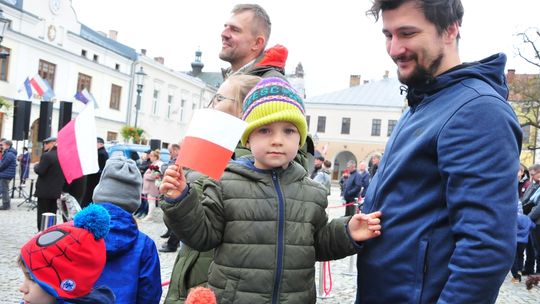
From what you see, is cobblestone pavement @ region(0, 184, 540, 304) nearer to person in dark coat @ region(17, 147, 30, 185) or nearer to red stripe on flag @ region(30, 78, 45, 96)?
person in dark coat @ region(17, 147, 30, 185)

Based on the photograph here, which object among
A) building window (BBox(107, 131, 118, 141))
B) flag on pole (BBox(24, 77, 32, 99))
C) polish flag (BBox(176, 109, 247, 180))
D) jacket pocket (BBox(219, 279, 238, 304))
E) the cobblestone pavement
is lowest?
the cobblestone pavement

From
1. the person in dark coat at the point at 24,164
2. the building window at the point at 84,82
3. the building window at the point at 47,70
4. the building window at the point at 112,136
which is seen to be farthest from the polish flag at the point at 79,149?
the building window at the point at 112,136

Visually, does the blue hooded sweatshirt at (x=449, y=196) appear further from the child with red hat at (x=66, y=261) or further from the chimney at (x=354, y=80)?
the chimney at (x=354, y=80)

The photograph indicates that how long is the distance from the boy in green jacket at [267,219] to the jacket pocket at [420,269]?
213mm

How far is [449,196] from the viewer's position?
1.61m

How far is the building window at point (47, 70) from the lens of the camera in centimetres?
3036

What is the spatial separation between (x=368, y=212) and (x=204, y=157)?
680 millimetres

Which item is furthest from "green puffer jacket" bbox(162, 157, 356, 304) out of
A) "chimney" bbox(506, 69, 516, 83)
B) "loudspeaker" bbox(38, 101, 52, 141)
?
"chimney" bbox(506, 69, 516, 83)

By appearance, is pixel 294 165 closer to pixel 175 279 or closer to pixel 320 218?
pixel 320 218

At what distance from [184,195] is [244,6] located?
146cm

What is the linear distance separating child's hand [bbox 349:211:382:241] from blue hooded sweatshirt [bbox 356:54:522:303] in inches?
1.0

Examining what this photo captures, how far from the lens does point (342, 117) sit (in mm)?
55844

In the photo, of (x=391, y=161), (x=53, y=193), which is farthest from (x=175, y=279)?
(x=53, y=193)

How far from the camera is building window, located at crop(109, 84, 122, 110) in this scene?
37875mm
